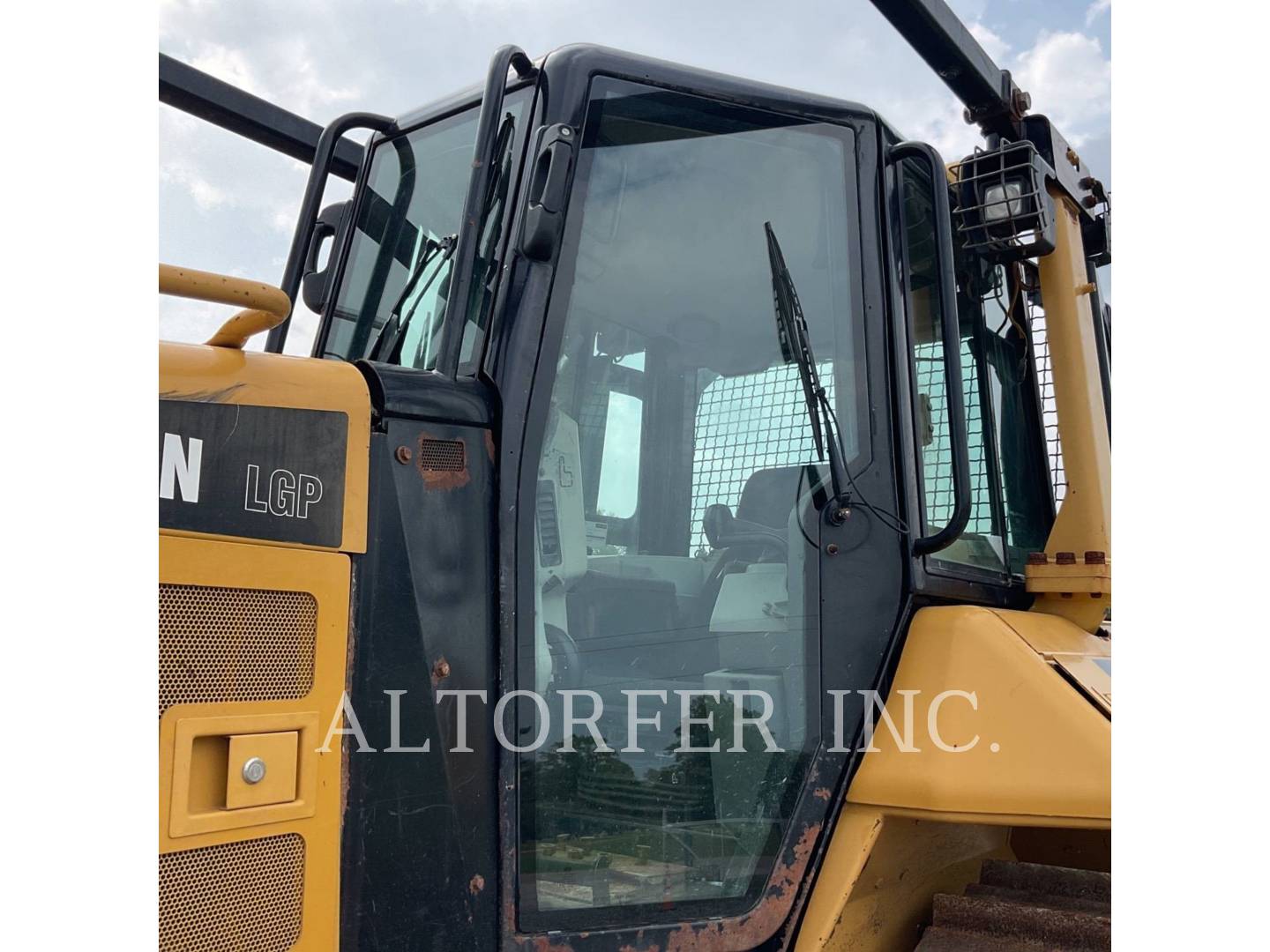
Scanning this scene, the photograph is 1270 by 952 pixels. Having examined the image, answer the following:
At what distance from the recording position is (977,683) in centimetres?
248

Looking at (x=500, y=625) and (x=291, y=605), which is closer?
(x=291, y=605)

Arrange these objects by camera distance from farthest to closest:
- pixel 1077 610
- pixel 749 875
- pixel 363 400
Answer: pixel 1077 610 < pixel 749 875 < pixel 363 400

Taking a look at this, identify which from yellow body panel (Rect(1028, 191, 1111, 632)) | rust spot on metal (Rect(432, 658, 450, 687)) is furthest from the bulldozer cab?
yellow body panel (Rect(1028, 191, 1111, 632))

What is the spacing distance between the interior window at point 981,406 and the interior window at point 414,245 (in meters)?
1.02

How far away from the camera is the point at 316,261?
3.05 metres

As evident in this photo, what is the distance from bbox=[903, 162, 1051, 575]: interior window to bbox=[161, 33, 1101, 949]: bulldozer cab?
0.02m

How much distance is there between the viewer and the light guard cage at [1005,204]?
311cm

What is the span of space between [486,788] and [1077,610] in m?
1.64

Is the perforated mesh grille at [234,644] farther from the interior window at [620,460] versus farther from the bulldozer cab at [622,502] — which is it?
the interior window at [620,460]

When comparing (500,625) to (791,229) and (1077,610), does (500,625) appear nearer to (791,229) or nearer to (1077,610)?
(791,229)

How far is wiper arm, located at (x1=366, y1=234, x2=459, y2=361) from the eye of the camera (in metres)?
2.56

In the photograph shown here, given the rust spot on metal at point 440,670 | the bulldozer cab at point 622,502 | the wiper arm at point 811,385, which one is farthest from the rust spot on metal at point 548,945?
the wiper arm at point 811,385

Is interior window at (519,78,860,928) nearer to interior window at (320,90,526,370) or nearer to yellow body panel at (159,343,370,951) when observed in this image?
interior window at (320,90,526,370)

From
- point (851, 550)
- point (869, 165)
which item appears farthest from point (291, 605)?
point (869, 165)
